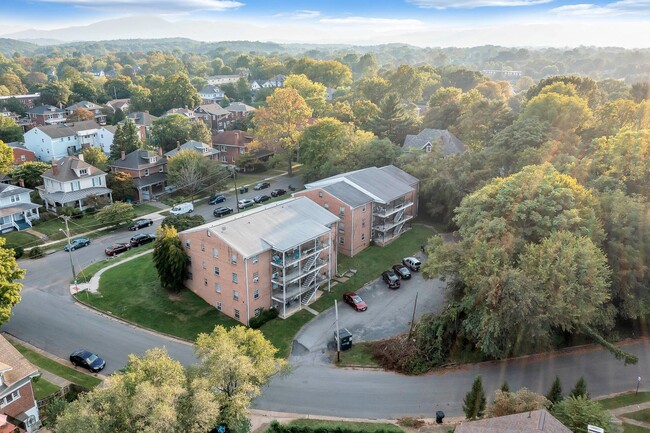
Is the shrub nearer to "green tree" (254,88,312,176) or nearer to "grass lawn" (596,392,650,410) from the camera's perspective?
"grass lawn" (596,392,650,410)

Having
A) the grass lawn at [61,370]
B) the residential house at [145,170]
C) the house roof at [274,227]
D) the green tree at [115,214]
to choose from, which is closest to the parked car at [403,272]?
the house roof at [274,227]

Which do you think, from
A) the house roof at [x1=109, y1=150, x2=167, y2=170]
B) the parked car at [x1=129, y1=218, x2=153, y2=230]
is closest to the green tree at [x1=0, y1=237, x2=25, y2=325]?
the parked car at [x1=129, y1=218, x2=153, y2=230]

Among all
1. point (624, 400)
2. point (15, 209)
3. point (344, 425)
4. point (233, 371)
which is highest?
point (233, 371)

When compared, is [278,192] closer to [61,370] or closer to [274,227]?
[274,227]

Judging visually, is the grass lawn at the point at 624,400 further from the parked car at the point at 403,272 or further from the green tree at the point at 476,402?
the parked car at the point at 403,272

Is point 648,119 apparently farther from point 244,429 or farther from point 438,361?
point 244,429

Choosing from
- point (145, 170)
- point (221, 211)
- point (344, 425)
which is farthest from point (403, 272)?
point (145, 170)
